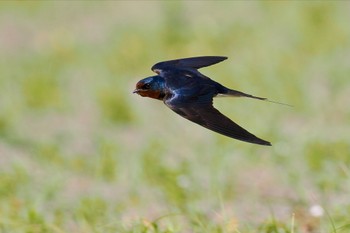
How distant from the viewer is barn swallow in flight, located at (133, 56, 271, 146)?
3266 mm

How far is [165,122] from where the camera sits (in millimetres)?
6781

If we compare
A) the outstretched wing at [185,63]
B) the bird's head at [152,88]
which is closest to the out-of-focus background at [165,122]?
the bird's head at [152,88]

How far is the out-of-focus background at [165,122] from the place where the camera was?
4.60m

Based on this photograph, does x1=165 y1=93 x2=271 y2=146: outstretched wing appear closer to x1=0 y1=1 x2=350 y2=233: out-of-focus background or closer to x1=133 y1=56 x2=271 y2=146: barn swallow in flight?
x1=133 y1=56 x2=271 y2=146: barn swallow in flight

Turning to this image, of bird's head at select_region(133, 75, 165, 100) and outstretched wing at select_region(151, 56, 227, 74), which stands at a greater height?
outstretched wing at select_region(151, 56, 227, 74)

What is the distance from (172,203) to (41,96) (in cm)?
275

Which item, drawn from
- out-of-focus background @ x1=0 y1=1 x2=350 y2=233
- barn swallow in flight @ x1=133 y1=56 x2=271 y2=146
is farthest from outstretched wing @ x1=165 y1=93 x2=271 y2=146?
out-of-focus background @ x1=0 y1=1 x2=350 y2=233

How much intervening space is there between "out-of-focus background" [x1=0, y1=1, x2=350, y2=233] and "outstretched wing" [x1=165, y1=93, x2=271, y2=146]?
1.62 feet

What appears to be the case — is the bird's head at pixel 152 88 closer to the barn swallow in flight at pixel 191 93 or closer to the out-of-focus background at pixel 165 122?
the barn swallow in flight at pixel 191 93

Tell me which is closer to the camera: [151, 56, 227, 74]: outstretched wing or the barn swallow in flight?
the barn swallow in flight

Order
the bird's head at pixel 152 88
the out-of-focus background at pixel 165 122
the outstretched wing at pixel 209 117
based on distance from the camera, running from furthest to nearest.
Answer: the out-of-focus background at pixel 165 122 < the bird's head at pixel 152 88 < the outstretched wing at pixel 209 117

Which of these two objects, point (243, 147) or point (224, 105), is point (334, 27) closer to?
point (224, 105)

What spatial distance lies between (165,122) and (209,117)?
344cm

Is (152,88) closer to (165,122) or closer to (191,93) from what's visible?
(191,93)
